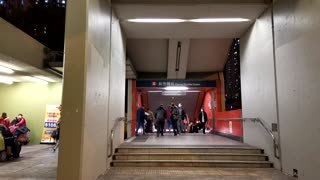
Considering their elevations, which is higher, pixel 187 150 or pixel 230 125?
pixel 230 125

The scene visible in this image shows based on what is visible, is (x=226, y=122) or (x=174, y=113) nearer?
(x=226, y=122)

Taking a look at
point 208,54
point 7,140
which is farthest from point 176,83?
point 7,140

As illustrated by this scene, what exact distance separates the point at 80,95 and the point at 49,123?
26.7 ft

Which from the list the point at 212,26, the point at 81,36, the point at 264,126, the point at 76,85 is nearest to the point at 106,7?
the point at 81,36

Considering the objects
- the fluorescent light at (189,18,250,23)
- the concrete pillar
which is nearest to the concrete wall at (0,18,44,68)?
the concrete pillar

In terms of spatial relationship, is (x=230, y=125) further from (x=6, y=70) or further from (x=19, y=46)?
(x=6, y=70)

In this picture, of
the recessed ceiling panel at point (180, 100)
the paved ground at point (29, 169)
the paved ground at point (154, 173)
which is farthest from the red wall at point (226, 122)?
the recessed ceiling panel at point (180, 100)

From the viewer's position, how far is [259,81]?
6859 mm

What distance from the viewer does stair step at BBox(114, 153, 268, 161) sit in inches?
249

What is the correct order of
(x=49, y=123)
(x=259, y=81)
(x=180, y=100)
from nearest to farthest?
(x=259, y=81) → (x=49, y=123) → (x=180, y=100)

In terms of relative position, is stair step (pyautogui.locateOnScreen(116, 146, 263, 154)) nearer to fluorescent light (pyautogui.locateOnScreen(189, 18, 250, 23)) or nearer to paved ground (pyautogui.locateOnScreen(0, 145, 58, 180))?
paved ground (pyautogui.locateOnScreen(0, 145, 58, 180))

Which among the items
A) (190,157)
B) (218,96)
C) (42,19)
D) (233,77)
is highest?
(42,19)

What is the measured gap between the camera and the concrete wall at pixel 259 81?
6.11 metres

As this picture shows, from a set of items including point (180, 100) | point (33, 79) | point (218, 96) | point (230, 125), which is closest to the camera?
point (230, 125)
